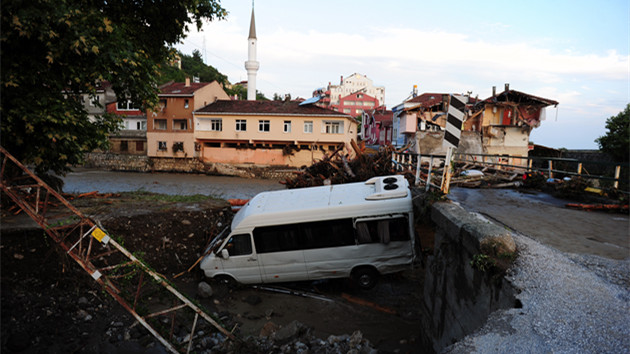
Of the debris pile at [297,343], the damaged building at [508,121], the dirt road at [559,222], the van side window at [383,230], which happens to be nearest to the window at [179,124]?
the damaged building at [508,121]

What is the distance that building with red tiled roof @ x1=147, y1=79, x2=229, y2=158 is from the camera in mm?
40344

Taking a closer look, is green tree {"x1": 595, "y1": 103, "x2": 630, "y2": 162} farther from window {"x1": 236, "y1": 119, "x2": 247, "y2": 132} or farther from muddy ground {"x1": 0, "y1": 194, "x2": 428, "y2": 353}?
window {"x1": 236, "y1": 119, "x2": 247, "y2": 132}

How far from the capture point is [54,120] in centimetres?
905

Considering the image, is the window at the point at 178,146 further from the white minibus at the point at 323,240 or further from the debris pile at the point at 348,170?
the white minibus at the point at 323,240

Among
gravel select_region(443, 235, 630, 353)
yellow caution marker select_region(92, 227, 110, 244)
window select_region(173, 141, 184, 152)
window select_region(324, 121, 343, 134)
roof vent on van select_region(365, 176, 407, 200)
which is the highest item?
window select_region(324, 121, 343, 134)

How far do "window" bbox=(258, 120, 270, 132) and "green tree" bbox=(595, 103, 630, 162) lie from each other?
30.1 m

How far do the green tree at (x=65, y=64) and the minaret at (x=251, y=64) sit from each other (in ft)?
129

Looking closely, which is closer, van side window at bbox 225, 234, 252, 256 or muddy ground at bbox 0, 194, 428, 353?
muddy ground at bbox 0, 194, 428, 353

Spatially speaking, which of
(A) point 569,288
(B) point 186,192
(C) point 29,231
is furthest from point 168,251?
(B) point 186,192

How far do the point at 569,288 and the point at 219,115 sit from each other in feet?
129

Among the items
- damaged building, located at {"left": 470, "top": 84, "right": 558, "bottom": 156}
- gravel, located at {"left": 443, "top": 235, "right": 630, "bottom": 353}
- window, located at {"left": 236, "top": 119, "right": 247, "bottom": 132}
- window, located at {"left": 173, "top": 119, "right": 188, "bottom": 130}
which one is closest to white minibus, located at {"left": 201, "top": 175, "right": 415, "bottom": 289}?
gravel, located at {"left": 443, "top": 235, "right": 630, "bottom": 353}

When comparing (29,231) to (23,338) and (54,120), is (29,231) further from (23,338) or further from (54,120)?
(23,338)

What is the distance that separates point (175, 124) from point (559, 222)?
4073cm

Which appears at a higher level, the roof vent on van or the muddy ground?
the roof vent on van
